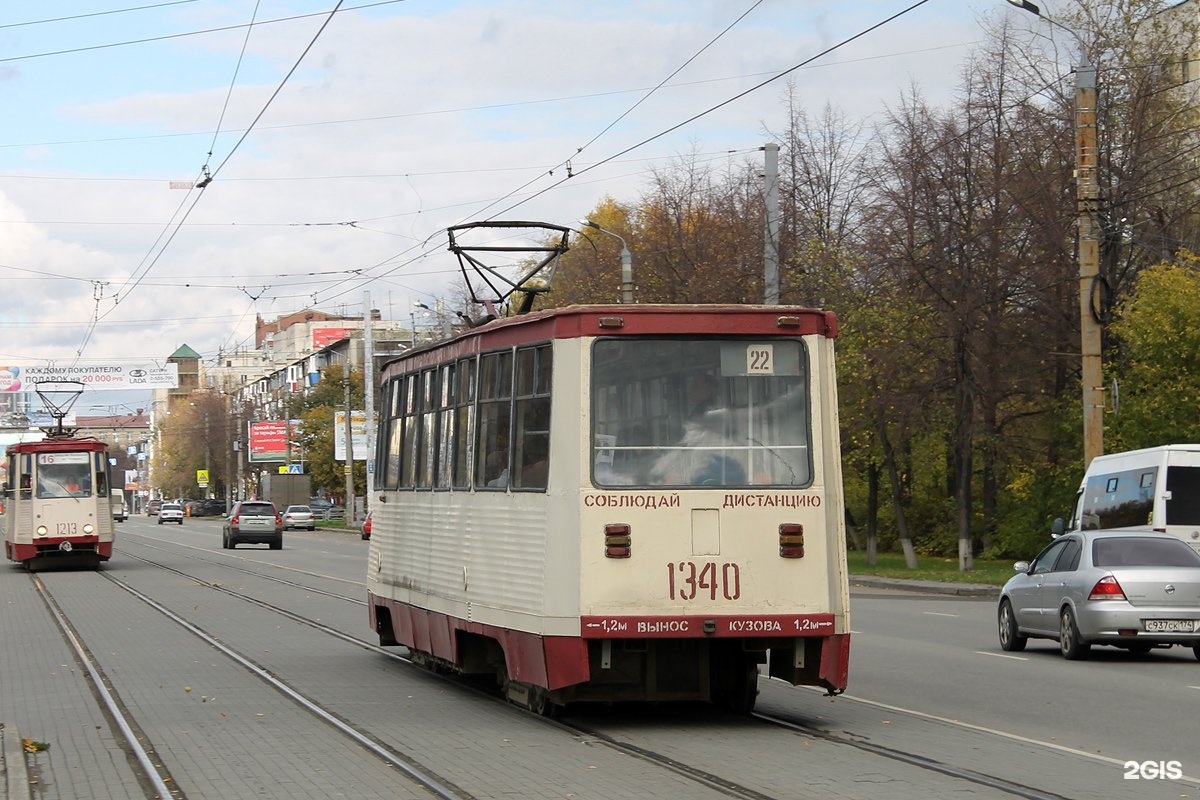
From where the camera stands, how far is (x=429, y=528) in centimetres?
1445

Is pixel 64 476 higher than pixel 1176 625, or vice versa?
pixel 64 476

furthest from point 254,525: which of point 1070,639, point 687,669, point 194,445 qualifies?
point 194,445

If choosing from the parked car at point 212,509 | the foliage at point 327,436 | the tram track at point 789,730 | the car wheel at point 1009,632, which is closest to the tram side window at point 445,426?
the tram track at point 789,730

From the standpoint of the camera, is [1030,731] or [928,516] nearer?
[1030,731]

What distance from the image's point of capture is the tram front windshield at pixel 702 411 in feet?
38.0

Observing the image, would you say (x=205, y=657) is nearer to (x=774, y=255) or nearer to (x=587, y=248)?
(x=774, y=255)

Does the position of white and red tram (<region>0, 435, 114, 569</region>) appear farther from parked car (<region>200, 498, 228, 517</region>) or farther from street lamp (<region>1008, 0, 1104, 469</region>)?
parked car (<region>200, 498, 228, 517</region>)

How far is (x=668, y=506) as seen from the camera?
11.4 meters

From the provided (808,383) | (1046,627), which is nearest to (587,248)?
(1046,627)

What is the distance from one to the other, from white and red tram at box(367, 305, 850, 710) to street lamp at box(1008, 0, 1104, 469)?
16.1m

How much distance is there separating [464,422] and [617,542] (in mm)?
2782

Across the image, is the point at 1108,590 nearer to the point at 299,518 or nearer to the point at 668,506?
the point at 668,506

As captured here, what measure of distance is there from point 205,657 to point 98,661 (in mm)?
1076

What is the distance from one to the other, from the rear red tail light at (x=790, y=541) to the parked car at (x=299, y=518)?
2992 inches
